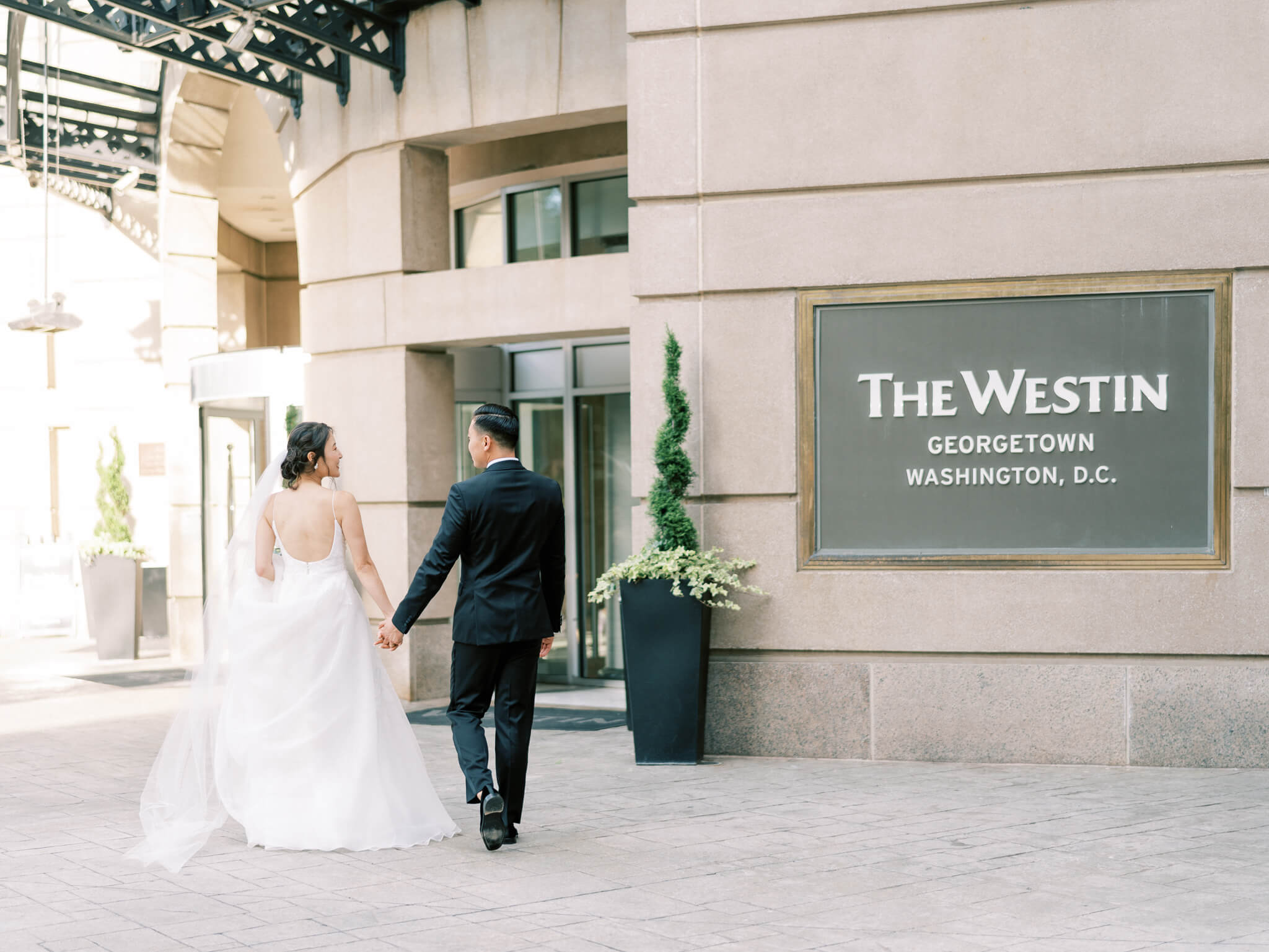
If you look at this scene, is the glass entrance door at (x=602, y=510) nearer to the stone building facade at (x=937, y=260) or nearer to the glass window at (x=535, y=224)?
the glass window at (x=535, y=224)

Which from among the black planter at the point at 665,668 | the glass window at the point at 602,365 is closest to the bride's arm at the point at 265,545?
the black planter at the point at 665,668

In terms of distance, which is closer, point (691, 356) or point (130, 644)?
point (691, 356)

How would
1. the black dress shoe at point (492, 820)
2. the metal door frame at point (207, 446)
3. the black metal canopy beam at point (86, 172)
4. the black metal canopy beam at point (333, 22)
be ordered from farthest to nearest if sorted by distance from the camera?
1. the black metal canopy beam at point (86, 172)
2. the metal door frame at point (207, 446)
3. the black metal canopy beam at point (333, 22)
4. the black dress shoe at point (492, 820)

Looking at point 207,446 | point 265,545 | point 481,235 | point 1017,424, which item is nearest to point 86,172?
point 207,446

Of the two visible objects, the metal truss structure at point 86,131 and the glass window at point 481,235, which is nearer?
the glass window at point 481,235

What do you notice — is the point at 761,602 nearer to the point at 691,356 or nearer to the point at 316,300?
the point at 691,356

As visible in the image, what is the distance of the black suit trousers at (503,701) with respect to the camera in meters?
6.07

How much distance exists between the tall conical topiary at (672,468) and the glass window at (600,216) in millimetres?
3483

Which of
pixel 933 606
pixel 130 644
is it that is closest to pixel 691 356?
pixel 933 606

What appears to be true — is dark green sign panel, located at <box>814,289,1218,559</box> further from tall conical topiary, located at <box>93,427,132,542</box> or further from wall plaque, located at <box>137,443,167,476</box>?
wall plaque, located at <box>137,443,167,476</box>

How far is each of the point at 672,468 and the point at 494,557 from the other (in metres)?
2.27

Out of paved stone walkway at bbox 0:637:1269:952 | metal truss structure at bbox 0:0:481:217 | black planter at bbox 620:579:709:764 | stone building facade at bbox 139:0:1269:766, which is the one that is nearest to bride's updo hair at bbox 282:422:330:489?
paved stone walkway at bbox 0:637:1269:952

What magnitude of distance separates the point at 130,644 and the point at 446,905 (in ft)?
37.3

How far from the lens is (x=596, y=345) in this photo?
38.5 feet
